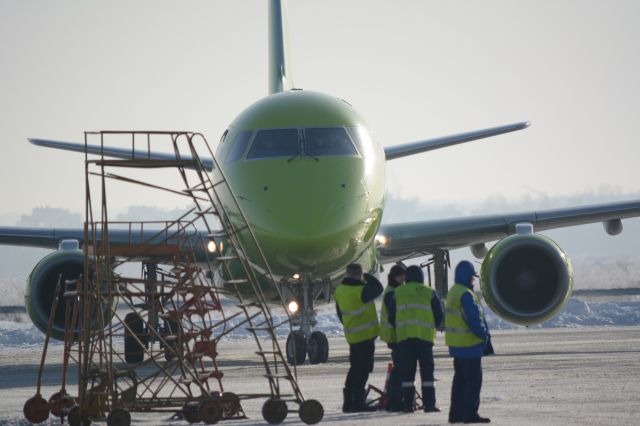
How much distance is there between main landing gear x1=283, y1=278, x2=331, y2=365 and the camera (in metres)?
18.6

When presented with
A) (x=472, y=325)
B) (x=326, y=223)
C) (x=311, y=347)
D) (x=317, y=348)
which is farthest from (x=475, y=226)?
(x=472, y=325)

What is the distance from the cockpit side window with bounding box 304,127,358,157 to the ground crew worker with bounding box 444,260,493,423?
712cm

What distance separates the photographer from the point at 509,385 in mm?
14609

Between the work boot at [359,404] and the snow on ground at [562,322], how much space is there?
25.6 meters

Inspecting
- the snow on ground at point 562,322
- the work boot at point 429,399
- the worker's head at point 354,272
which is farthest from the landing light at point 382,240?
the snow on ground at point 562,322

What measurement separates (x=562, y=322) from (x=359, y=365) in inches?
1225

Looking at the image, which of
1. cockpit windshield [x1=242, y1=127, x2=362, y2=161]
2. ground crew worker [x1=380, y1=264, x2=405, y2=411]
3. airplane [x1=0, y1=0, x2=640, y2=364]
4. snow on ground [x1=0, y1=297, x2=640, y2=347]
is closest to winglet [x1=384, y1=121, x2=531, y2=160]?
airplane [x1=0, y1=0, x2=640, y2=364]

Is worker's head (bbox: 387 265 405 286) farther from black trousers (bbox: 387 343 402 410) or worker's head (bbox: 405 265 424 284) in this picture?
black trousers (bbox: 387 343 402 410)

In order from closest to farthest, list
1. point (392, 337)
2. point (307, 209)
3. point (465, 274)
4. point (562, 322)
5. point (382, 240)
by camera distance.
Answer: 1. point (465, 274)
2. point (392, 337)
3. point (307, 209)
4. point (382, 240)
5. point (562, 322)

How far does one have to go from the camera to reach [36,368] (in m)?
21.9

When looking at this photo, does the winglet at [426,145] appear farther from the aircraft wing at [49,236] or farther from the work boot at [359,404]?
the work boot at [359,404]

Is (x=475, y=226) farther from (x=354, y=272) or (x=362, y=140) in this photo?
(x=354, y=272)

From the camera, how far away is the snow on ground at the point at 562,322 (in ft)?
134

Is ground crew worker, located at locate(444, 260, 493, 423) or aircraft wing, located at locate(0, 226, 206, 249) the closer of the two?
ground crew worker, located at locate(444, 260, 493, 423)
